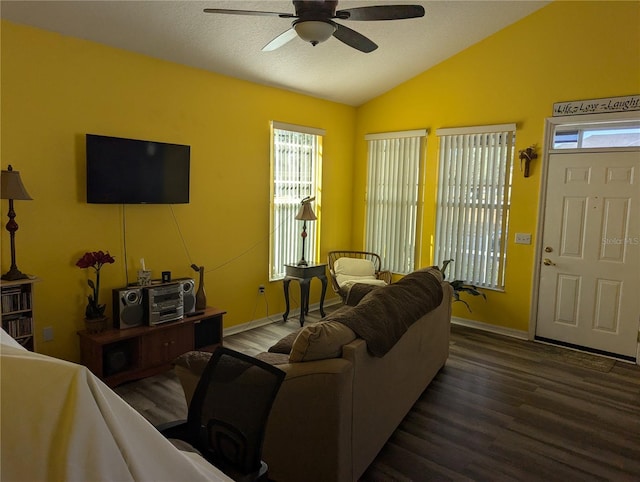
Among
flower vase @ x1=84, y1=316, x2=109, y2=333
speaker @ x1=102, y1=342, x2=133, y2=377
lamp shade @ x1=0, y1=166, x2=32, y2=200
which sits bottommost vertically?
speaker @ x1=102, y1=342, x2=133, y2=377

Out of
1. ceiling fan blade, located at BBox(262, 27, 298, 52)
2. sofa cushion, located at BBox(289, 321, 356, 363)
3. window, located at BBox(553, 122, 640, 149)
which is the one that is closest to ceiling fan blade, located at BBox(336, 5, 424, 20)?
ceiling fan blade, located at BBox(262, 27, 298, 52)

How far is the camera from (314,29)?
8.11ft

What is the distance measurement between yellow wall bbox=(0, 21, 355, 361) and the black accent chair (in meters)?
2.31

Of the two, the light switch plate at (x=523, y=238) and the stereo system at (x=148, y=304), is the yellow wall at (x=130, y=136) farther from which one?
the light switch plate at (x=523, y=238)

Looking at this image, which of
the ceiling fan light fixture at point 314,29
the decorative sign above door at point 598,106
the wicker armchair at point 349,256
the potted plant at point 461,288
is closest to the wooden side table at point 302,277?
the wicker armchair at point 349,256

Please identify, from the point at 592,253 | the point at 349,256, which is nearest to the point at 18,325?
the point at 349,256

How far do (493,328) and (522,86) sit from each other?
106 inches

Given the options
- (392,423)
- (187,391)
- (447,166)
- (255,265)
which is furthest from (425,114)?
(187,391)

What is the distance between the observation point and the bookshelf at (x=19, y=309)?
9.69 feet

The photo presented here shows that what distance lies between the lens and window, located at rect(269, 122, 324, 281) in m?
5.11

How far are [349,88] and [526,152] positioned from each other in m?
2.23

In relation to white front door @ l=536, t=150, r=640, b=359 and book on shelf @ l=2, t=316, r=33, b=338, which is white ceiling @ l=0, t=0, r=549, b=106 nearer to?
white front door @ l=536, t=150, r=640, b=359

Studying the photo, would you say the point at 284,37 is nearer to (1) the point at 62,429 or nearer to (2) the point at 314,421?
(2) the point at 314,421

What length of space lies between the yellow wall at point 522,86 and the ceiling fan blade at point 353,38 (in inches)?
96.5
